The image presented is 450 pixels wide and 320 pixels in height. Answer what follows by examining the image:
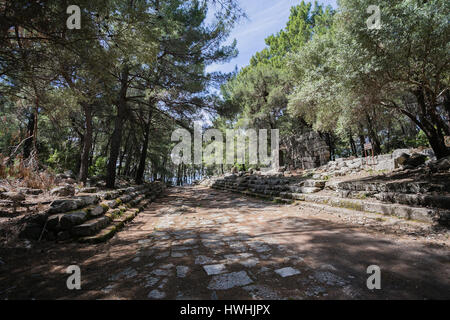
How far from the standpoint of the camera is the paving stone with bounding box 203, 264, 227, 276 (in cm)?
213

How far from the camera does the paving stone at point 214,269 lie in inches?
83.9

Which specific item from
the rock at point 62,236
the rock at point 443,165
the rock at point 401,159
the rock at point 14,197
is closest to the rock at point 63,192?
the rock at point 14,197

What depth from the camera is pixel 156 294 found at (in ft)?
5.73

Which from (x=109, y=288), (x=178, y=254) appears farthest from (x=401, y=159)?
(x=109, y=288)

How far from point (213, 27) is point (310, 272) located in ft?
30.8

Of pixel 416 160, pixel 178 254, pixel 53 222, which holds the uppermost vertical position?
pixel 416 160

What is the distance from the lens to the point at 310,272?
204 cm

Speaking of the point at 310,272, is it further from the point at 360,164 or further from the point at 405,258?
the point at 360,164

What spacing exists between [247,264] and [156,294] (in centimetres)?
102

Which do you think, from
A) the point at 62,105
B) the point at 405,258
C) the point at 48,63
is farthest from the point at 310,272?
the point at 62,105

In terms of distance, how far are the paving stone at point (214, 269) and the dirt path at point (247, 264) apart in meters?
0.01

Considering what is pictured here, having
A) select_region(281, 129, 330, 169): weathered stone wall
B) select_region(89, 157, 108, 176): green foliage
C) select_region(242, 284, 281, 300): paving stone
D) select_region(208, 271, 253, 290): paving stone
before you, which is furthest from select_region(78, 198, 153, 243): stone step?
select_region(281, 129, 330, 169): weathered stone wall

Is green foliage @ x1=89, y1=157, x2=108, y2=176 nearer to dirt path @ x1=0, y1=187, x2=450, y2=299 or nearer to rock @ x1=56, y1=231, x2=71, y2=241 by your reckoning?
rock @ x1=56, y1=231, x2=71, y2=241

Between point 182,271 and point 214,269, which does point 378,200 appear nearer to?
point 214,269
